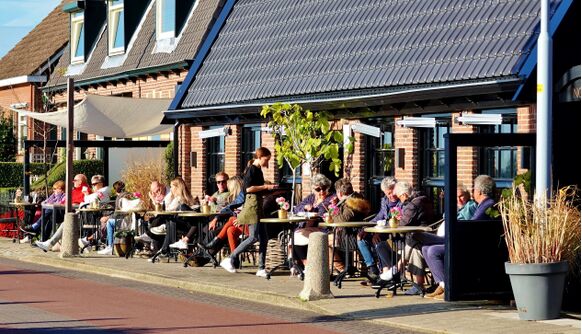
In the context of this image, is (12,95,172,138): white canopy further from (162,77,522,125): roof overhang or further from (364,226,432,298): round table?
(364,226,432,298): round table

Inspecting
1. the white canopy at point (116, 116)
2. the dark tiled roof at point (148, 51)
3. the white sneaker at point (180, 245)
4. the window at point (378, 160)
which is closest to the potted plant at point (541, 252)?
the window at point (378, 160)

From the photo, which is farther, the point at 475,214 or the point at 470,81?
the point at 470,81

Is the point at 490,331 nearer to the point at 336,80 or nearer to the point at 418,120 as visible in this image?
the point at 418,120

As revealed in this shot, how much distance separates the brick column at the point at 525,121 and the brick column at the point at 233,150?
28.5 ft

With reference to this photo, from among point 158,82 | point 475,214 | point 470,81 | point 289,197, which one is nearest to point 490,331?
point 475,214

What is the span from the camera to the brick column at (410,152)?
20.0 metres

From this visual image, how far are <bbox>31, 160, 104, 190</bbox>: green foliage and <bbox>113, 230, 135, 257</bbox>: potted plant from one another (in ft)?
46.0

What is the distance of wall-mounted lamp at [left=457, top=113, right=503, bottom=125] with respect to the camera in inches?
711

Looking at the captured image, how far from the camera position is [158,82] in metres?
32.8

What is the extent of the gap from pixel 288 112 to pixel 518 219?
27.3 ft

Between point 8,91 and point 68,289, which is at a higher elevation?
point 8,91

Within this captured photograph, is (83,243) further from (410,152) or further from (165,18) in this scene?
(165,18)

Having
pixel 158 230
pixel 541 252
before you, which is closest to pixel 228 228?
pixel 158 230

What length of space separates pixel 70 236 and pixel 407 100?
7.15 m
